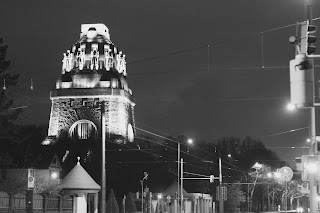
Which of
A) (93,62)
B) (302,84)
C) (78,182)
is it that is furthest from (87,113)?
(302,84)

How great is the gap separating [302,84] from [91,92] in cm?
13379

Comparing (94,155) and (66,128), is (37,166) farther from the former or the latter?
(66,128)

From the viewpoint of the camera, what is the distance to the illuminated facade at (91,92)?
147375mm

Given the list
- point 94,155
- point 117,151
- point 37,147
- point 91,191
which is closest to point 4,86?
point 91,191

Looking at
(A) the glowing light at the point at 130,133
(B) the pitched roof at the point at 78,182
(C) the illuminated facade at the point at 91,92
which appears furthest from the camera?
(A) the glowing light at the point at 130,133

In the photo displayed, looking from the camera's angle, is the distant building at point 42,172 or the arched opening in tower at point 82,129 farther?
the arched opening in tower at point 82,129

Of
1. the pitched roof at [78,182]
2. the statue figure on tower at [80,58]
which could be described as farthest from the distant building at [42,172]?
the statue figure on tower at [80,58]

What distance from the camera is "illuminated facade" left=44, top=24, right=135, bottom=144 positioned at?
147375 millimetres

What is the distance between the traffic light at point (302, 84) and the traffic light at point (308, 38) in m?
1.89

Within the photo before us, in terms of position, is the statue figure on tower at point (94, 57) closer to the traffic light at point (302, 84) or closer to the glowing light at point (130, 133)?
the glowing light at point (130, 133)

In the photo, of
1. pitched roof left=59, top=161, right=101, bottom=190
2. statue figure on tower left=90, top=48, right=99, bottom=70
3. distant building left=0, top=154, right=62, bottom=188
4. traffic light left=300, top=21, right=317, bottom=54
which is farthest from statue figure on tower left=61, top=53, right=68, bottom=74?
traffic light left=300, top=21, right=317, bottom=54

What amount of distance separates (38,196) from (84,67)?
103875 mm

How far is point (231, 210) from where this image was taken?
108 metres

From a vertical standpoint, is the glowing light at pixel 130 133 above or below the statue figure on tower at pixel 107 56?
below
